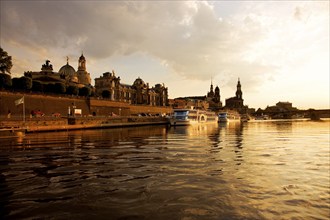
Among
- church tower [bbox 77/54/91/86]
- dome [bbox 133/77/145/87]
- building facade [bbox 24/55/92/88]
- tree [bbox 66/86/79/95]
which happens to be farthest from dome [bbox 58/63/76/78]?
dome [bbox 133/77/145/87]

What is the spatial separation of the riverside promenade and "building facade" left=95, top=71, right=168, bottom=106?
31.1m

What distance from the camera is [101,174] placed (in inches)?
472

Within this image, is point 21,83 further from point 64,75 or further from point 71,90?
point 64,75

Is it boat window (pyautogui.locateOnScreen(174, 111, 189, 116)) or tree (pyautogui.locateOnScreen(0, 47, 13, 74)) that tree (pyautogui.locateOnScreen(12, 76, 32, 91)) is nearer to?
tree (pyautogui.locateOnScreen(0, 47, 13, 74))

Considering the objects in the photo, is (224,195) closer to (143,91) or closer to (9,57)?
(9,57)

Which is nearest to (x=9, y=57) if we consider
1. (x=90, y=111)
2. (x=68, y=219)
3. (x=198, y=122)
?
(x=90, y=111)

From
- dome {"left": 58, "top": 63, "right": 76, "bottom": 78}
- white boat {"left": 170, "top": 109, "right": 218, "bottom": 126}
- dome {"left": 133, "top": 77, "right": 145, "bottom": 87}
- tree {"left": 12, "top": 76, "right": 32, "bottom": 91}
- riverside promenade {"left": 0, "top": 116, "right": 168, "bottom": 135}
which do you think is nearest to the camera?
riverside promenade {"left": 0, "top": 116, "right": 168, "bottom": 135}

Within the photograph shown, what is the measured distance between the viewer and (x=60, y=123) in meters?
52.7

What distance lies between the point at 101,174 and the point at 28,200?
3961 mm

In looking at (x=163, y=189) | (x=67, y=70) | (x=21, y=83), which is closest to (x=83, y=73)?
(x=67, y=70)

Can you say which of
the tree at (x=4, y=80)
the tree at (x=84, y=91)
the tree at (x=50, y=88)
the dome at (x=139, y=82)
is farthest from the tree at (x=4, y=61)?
the dome at (x=139, y=82)

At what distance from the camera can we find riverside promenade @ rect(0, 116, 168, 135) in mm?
43406

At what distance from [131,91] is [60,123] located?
266ft

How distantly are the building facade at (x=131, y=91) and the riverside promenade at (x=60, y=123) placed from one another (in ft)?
102
